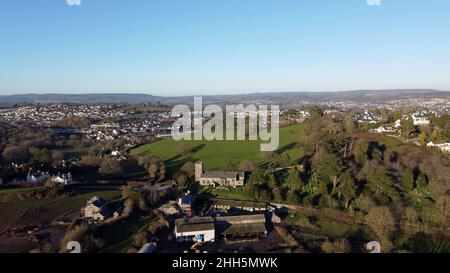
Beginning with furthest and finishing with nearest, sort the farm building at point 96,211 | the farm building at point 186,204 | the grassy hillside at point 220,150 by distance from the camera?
1. the grassy hillside at point 220,150
2. the farm building at point 186,204
3. the farm building at point 96,211

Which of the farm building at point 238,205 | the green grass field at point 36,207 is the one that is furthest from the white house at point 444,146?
the green grass field at point 36,207

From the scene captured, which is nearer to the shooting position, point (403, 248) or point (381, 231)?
point (403, 248)

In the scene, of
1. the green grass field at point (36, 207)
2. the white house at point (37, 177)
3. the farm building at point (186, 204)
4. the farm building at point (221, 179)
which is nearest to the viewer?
the green grass field at point (36, 207)

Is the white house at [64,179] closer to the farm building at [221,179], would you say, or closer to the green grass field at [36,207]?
the green grass field at [36,207]

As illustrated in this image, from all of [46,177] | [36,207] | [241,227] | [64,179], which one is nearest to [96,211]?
[36,207]

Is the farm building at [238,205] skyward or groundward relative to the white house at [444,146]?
groundward

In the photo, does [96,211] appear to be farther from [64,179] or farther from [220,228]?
[64,179]
